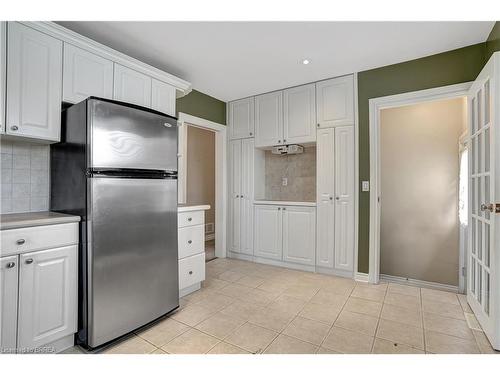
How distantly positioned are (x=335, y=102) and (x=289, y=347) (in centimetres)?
256

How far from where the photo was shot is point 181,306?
220 centimetres

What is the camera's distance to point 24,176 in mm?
1815

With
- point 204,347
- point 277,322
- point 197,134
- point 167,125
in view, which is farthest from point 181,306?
point 197,134

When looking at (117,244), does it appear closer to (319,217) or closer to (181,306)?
(181,306)

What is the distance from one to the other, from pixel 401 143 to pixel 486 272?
229 centimetres

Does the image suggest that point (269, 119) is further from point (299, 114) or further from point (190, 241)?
point (190, 241)

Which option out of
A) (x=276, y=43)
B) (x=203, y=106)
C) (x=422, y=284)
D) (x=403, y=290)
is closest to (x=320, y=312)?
(x=403, y=290)

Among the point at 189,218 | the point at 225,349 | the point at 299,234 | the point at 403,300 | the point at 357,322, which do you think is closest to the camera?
the point at 225,349

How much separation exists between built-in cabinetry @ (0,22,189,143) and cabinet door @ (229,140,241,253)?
1.81 meters

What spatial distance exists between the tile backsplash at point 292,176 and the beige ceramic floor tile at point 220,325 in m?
2.08

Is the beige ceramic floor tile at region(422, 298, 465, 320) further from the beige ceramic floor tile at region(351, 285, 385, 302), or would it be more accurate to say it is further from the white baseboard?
the white baseboard

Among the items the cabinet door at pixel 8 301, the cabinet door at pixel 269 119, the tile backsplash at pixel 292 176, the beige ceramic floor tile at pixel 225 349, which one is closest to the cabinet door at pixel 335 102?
the cabinet door at pixel 269 119

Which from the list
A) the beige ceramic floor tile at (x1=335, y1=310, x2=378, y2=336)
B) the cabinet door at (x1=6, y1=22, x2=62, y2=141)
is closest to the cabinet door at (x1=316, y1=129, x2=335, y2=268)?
the beige ceramic floor tile at (x1=335, y1=310, x2=378, y2=336)

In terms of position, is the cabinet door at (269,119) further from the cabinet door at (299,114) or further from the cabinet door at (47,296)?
the cabinet door at (47,296)
